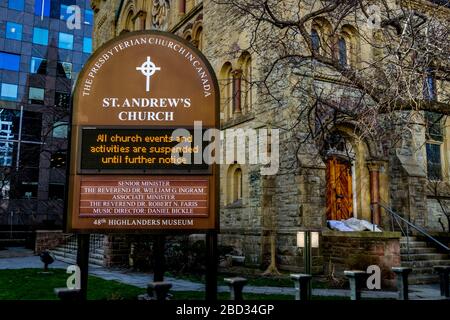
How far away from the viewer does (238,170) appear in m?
17.4

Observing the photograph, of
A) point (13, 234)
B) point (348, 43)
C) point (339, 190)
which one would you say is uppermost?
point (348, 43)

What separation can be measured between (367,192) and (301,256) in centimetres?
428

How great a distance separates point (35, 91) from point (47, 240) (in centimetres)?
2535

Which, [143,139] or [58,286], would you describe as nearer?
[143,139]

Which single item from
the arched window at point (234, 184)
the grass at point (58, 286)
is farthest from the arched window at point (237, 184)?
the grass at point (58, 286)

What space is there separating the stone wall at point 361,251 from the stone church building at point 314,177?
3 centimetres

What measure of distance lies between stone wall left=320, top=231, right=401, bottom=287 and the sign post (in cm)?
654

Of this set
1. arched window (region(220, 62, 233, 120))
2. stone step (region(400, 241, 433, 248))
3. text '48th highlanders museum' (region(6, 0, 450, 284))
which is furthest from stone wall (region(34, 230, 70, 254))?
stone step (region(400, 241, 433, 248))

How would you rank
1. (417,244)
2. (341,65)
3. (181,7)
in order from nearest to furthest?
(341,65) → (417,244) → (181,7)

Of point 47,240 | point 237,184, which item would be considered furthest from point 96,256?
point 47,240

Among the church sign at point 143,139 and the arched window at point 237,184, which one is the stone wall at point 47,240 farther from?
the church sign at point 143,139

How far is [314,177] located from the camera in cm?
1380

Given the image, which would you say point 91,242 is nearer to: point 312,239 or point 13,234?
point 312,239
